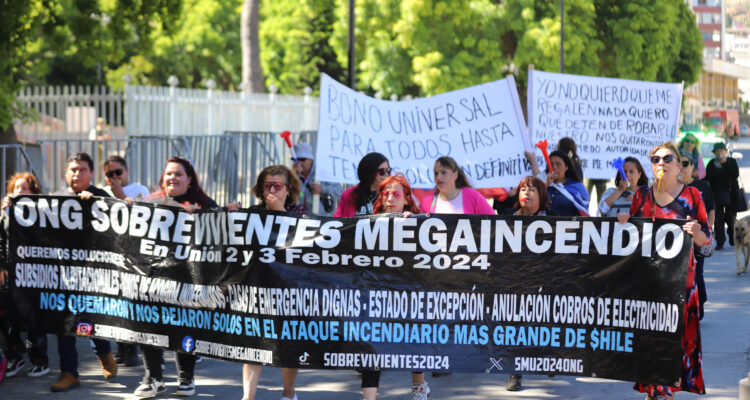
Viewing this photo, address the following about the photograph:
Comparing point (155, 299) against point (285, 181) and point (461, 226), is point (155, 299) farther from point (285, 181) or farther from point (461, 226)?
point (461, 226)

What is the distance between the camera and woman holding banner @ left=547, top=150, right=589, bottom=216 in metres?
8.73

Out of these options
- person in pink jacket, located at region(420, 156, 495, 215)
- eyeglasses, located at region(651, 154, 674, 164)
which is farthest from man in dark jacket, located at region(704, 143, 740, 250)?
eyeglasses, located at region(651, 154, 674, 164)

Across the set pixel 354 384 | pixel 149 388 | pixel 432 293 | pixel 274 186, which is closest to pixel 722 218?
pixel 354 384

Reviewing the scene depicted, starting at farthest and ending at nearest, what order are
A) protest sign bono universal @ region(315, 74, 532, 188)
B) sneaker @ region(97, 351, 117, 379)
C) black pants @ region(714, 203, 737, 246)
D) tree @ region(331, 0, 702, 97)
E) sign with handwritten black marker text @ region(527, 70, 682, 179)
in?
1. tree @ region(331, 0, 702, 97)
2. black pants @ region(714, 203, 737, 246)
3. sign with handwritten black marker text @ region(527, 70, 682, 179)
4. protest sign bono universal @ region(315, 74, 532, 188)
5. sneaker @ region(97, 351, 117, 379)

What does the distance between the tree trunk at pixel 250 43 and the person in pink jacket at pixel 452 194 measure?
19.7m

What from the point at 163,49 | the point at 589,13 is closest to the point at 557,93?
the point at 589,13

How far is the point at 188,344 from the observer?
7141 millimetres

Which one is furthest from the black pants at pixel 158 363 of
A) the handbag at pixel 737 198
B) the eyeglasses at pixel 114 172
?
the handbag at pixel 737 198

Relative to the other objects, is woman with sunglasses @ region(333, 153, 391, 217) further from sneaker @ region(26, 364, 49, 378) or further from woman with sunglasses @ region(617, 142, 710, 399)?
sneaker @ region(26, 364, 49, 378)

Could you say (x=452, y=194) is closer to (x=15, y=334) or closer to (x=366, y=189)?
(x=366, y=189)

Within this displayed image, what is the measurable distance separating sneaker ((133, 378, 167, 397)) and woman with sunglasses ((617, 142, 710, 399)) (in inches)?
123

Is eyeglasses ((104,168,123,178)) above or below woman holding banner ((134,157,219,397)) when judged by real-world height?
above

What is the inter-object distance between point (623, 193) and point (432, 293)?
3.71 metres

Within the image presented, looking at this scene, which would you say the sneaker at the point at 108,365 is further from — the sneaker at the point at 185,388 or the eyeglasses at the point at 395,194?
the eyeglasses at the point at 395,194
